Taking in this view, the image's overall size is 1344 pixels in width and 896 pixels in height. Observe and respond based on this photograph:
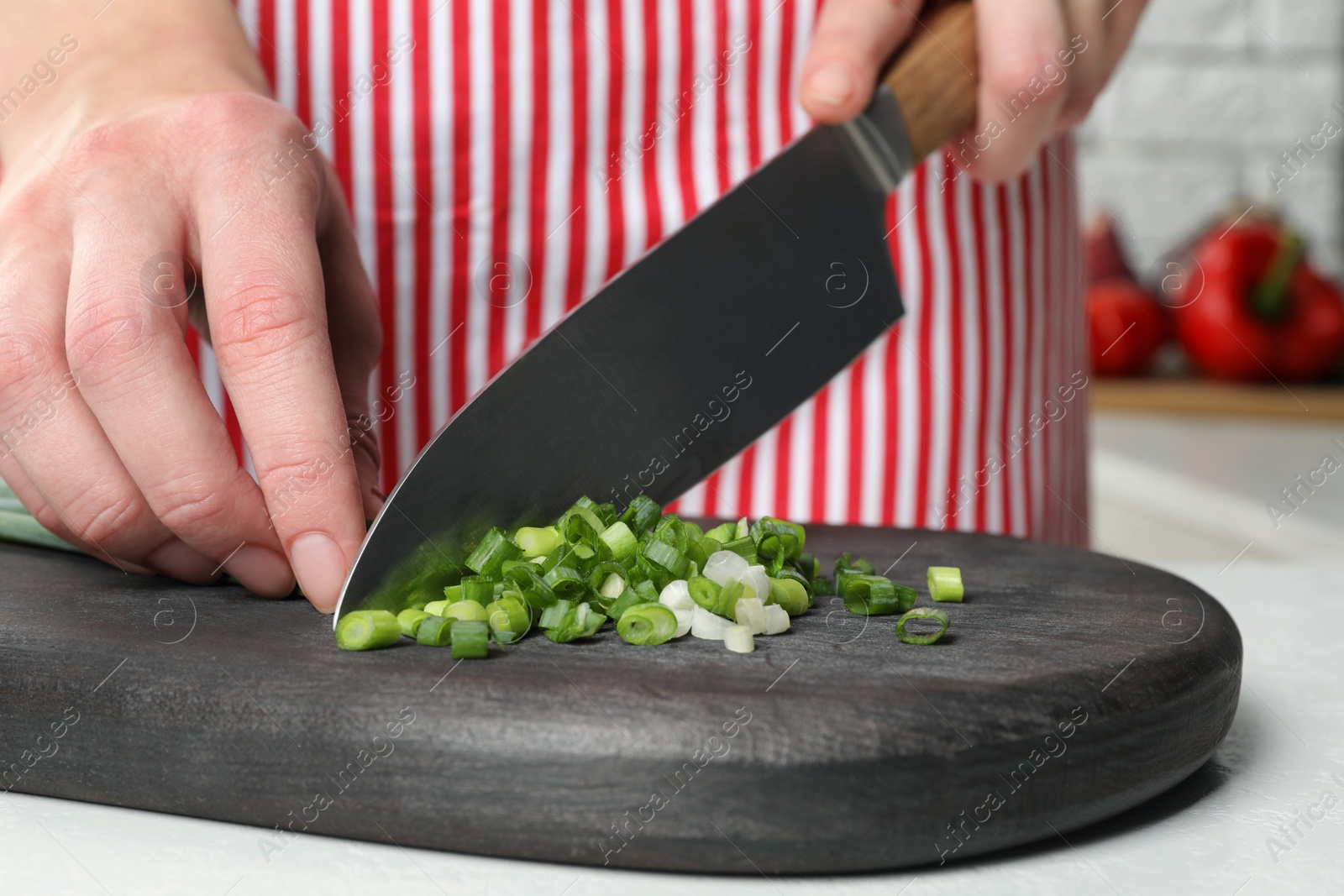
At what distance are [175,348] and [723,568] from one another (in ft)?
1.37

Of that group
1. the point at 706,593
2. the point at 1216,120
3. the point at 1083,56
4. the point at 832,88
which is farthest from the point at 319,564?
the point at 1216,120

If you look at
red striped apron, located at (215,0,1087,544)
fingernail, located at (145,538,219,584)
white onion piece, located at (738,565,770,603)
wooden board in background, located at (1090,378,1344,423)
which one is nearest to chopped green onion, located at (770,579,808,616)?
white onion piece, located at (738,565,770,603)

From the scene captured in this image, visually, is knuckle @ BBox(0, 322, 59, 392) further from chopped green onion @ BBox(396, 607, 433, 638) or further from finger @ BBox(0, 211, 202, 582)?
chopped green onion @ BBox(396, 607, 433, 638)

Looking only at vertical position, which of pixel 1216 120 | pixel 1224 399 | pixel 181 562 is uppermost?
Result: pixel 181 562

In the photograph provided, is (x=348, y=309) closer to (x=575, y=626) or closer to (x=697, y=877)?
(x=575, y=626)

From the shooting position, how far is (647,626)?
0.80 metres

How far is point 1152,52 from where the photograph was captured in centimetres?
382

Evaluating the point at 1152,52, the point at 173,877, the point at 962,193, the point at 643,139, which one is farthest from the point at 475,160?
the point at 1152,52

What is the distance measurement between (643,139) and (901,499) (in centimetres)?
56

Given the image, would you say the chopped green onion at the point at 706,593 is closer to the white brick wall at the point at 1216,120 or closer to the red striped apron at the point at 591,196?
the red striped apron at the point at 591,196

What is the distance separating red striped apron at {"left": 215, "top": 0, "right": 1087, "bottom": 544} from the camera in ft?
4.70

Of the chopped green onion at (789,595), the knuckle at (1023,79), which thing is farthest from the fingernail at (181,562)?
the knuckle at (1023,79)

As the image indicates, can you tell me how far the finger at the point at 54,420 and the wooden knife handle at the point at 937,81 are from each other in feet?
2.48

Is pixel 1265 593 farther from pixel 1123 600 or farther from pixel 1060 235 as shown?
pixel 1060 235
